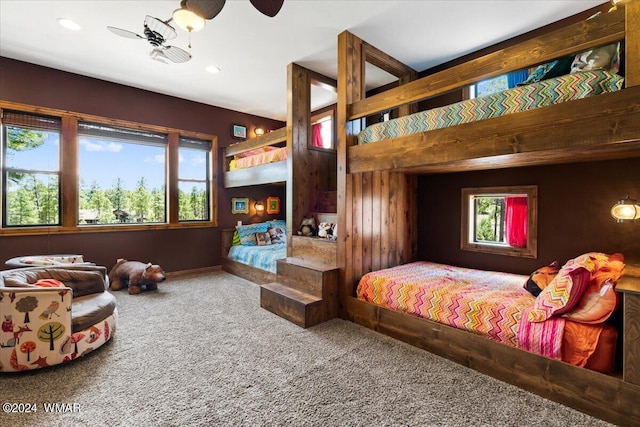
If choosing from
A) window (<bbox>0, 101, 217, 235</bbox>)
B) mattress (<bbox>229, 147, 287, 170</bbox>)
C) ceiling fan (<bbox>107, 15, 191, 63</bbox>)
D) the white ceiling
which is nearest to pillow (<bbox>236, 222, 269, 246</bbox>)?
window (<bbox>0, 101, 217, 235</bbox>)

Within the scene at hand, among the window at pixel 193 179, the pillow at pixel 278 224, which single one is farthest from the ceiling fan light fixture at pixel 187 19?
the pillow at pixel 278 224

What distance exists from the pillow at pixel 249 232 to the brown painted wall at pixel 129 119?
0.42m

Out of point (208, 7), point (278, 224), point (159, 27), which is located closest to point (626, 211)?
point (208, 7)

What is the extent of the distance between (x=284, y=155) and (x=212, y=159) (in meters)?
1.93

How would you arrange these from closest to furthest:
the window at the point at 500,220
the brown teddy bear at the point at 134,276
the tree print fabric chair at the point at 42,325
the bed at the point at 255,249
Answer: the tree print fabric chair at the point at 42,325
the window at the point at 500,220
the brown teddy bear at the point at 134,276
the bed at the point at 255,249

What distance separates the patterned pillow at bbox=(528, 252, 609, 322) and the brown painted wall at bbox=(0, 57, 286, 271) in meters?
4.94

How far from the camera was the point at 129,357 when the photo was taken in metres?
2.32

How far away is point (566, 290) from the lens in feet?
5.97

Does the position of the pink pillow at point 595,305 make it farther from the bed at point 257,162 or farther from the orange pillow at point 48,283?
the orange pillow at point 48,283

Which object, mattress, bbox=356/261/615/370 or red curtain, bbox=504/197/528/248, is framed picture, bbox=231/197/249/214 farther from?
red curtain, bbox=504/197/528/248

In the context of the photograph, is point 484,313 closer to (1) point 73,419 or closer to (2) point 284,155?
(1) point 73,419

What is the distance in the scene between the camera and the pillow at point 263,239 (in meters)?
5.38

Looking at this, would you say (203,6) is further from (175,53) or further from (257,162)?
(257,162)

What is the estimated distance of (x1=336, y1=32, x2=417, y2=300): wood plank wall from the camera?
122 inches
